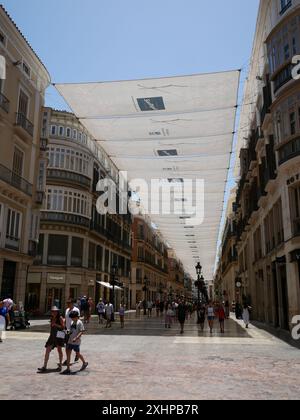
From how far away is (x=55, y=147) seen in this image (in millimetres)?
36781

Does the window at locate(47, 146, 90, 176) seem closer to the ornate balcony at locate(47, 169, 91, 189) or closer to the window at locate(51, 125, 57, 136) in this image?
the ornate balcony at locate(47, 169, 91, 189)

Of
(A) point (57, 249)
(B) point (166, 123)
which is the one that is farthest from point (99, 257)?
(B) point (166, 123)

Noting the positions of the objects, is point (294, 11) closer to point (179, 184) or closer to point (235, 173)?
point (179, 184)

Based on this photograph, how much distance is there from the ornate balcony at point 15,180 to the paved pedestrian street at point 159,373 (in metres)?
11.4

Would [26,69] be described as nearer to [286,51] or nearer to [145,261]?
[286,51]

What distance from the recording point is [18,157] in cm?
2530

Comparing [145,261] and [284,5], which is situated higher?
[284,5]

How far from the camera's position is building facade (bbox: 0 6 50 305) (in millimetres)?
23031

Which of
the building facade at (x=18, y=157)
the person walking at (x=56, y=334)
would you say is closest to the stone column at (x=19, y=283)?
the building facade at (x=18, y=157)

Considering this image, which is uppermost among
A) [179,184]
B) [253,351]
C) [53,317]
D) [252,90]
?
[252,90]

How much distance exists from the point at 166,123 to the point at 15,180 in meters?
12.1

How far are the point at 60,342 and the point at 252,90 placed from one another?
1811cm

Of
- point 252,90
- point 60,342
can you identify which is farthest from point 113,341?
point 252,90

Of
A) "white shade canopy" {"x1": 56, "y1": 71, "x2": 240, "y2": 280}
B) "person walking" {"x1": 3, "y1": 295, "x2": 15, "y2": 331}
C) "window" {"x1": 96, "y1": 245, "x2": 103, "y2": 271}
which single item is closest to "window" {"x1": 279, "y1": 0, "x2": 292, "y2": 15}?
"white shade canopy" {"x1": 56, "y1": 71, "x2": 240, "y2": 280}
